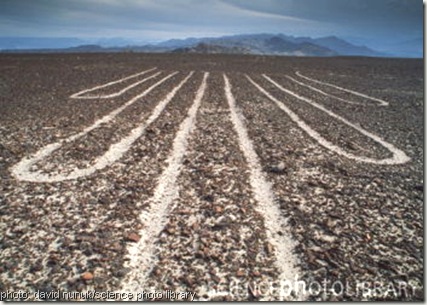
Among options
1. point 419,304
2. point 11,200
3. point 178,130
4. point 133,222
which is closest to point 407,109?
point 178,130

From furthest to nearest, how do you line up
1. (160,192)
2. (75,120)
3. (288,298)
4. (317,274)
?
(75,120) < (160,192) < (317,274) < (288,298)

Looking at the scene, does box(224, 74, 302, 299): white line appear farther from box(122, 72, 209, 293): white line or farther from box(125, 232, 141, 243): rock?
box(125, 232, 141, 243): rock

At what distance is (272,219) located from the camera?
6012 mm

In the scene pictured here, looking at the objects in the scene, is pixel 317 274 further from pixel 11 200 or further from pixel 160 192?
pixel 11 200

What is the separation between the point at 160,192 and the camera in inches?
271

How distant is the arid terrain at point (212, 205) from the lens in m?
4.58

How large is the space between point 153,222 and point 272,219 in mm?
2105

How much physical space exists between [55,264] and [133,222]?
1402 mm

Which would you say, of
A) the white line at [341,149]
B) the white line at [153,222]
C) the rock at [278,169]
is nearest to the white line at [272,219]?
the rock at [278,169]

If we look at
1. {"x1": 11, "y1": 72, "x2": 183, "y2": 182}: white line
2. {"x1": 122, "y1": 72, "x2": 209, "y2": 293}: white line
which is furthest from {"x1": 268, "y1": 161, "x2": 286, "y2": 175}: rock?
{"x1": 11, "y1": 72, "x2": 183, "y2": 182}: white line

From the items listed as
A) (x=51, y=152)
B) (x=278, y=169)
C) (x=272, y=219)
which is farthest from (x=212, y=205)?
(x=51, y=152)

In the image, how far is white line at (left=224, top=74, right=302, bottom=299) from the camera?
4.80 m

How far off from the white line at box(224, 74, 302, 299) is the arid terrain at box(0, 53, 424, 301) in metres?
0.02

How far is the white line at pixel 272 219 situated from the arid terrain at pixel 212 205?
2 centimetres
